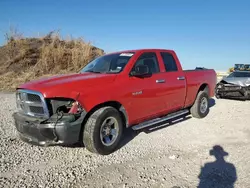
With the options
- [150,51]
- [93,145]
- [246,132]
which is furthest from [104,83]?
[246,132]

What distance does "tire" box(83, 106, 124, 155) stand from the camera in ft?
11.8

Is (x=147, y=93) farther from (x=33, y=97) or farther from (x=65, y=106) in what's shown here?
(x=33, y=97)

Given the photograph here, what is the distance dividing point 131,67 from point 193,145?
208cm

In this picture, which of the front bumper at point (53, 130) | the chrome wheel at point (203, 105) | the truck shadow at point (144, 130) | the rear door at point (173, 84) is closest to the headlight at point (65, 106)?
the front bumper at point (53, 130)

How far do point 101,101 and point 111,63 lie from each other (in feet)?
4.41

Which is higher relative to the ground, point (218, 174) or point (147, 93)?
point (147, 93)

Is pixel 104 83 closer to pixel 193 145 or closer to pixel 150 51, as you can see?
pixel 150 51

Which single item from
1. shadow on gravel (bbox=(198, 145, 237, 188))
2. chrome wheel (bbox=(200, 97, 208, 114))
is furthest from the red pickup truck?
shadow on gravel (bbox=(198, 145, 237, 188))

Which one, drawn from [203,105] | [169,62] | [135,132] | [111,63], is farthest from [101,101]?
[203,105]

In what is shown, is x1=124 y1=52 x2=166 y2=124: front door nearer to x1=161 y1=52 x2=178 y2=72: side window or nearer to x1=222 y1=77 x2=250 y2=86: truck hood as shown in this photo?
x1=161 y1=52 x2=178 y2=72: side window

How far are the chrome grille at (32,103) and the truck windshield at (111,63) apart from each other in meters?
1.58

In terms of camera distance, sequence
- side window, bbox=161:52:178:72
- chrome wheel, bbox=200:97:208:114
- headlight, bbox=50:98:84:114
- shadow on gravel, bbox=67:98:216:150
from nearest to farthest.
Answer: headlight, bbox=50:98:84:114 < shadow on gravel, bbox=67:98:216:150 < side window, bbox=161:52:178:72 < chrome wheel, bbox=200:97:208:114

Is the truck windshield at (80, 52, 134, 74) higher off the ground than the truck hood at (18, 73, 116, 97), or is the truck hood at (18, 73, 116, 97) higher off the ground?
the truck windshield at (80, 52, 134, 74)

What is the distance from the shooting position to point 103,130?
3.86 metres
